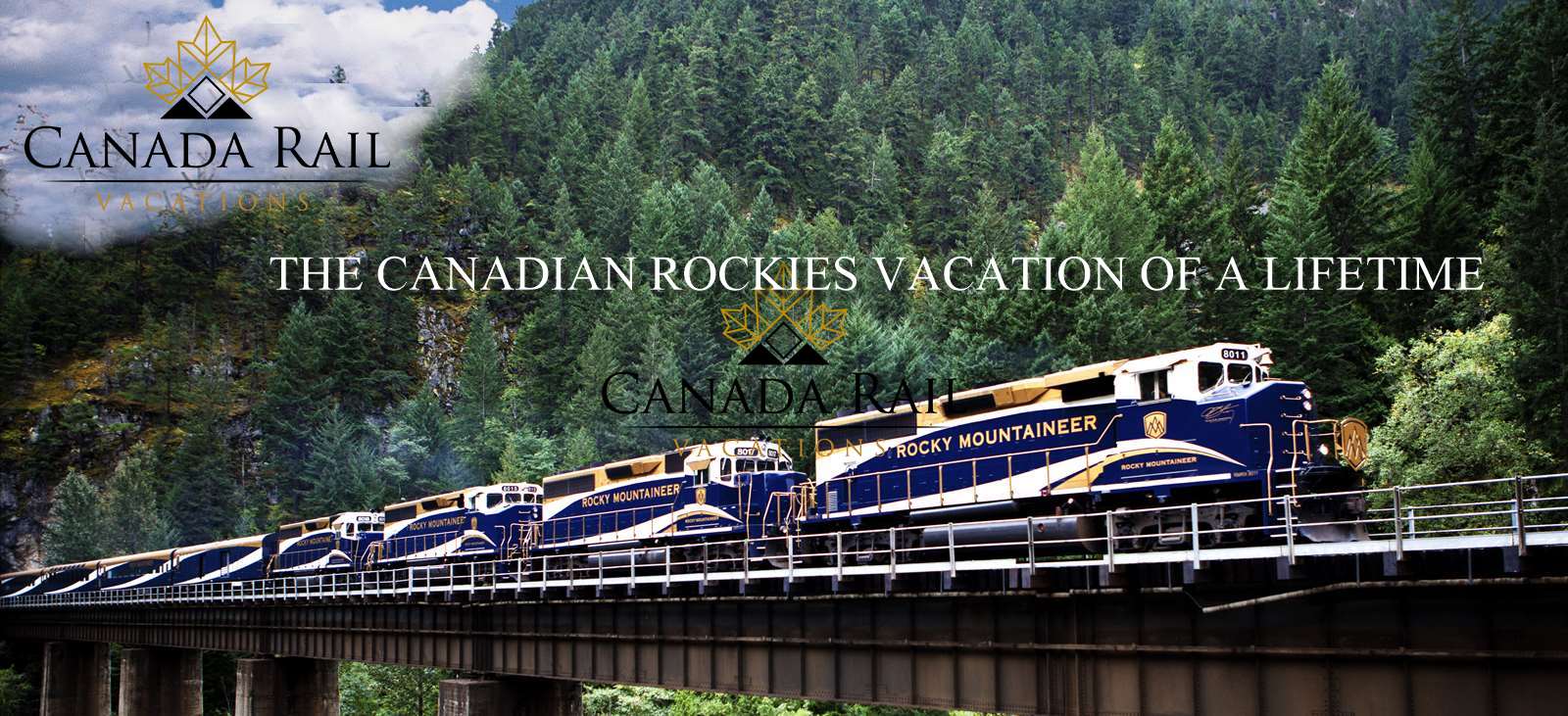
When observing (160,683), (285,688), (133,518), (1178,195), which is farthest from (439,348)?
(285,688)

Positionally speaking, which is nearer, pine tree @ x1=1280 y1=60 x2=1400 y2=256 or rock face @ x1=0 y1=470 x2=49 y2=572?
pine tree @ x1=1280 y1=60 x2=1400 y2=256

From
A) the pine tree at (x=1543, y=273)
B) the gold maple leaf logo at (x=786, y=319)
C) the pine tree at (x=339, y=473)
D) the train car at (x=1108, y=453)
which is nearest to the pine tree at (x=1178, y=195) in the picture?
the gold maple leaf logo at (x=786, y=319)

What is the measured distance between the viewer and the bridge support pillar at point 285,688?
5122 cm

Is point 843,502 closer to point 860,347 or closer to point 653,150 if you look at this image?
point 860,347

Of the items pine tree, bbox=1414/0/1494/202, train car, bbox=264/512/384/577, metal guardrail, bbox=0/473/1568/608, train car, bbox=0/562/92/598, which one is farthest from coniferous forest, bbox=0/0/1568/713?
metal guardrail, bbox=0/473/1568/608

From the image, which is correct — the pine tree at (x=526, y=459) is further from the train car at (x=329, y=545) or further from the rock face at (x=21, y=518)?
the rock face at (x=21, y=518)

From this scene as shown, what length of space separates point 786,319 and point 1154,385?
65996mm

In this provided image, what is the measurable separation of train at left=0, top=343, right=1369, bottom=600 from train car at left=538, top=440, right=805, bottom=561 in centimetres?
6

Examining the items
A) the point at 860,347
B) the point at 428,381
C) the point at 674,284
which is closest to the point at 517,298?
the point at 428,381

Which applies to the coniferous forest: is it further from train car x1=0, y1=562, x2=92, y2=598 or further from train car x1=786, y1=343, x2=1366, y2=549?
train car x1=786, y1=343, x2=1366, y2=549

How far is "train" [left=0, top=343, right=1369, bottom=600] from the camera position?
2394 centimetres

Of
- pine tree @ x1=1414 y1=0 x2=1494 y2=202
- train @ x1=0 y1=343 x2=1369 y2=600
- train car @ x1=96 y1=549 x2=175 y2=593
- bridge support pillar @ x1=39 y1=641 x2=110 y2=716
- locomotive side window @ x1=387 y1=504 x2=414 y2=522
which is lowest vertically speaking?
bridge support pillar @ x1=39 y1=641 x2=110 y2=716

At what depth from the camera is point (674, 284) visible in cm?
11762

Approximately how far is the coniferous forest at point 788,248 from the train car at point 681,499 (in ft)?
65.6
